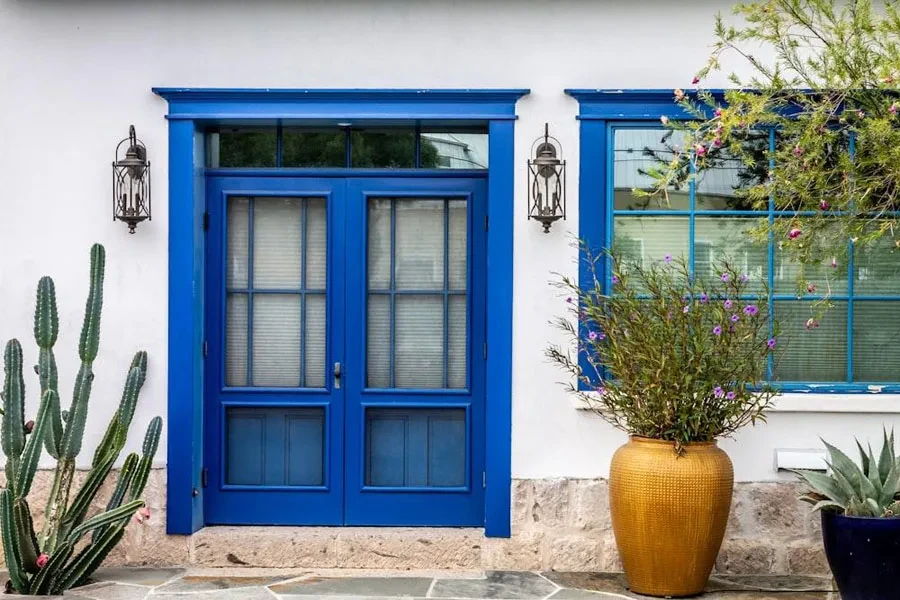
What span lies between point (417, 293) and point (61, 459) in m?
2.19

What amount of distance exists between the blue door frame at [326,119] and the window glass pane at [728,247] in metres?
1.08

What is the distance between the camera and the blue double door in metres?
6.90

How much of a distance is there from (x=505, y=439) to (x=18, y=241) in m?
2.98

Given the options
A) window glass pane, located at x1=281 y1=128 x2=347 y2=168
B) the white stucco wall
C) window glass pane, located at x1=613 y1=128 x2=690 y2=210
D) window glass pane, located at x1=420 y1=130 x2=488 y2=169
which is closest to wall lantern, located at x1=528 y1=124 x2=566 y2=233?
the white stucco wall

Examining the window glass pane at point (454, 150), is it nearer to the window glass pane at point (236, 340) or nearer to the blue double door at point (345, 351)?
the blue double door at point (345, 351)

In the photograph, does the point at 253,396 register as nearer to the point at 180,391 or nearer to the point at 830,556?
the point at 180,391

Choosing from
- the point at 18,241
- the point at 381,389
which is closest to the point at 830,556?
the point at 381,389

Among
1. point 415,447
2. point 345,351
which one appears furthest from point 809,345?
point 345,351

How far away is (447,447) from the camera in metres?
6.96

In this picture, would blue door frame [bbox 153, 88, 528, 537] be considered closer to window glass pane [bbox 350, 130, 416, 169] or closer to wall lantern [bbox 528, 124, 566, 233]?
wall lantern [bbox 528, 124, 566, 233]

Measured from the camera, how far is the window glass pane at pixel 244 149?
6988 millimetres

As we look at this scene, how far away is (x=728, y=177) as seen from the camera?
21.9ft

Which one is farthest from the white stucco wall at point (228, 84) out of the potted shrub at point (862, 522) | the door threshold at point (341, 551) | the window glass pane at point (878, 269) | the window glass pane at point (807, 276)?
the window glass pane at point (878, 269)

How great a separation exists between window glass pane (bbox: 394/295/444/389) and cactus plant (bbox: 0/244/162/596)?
4.96 ft
